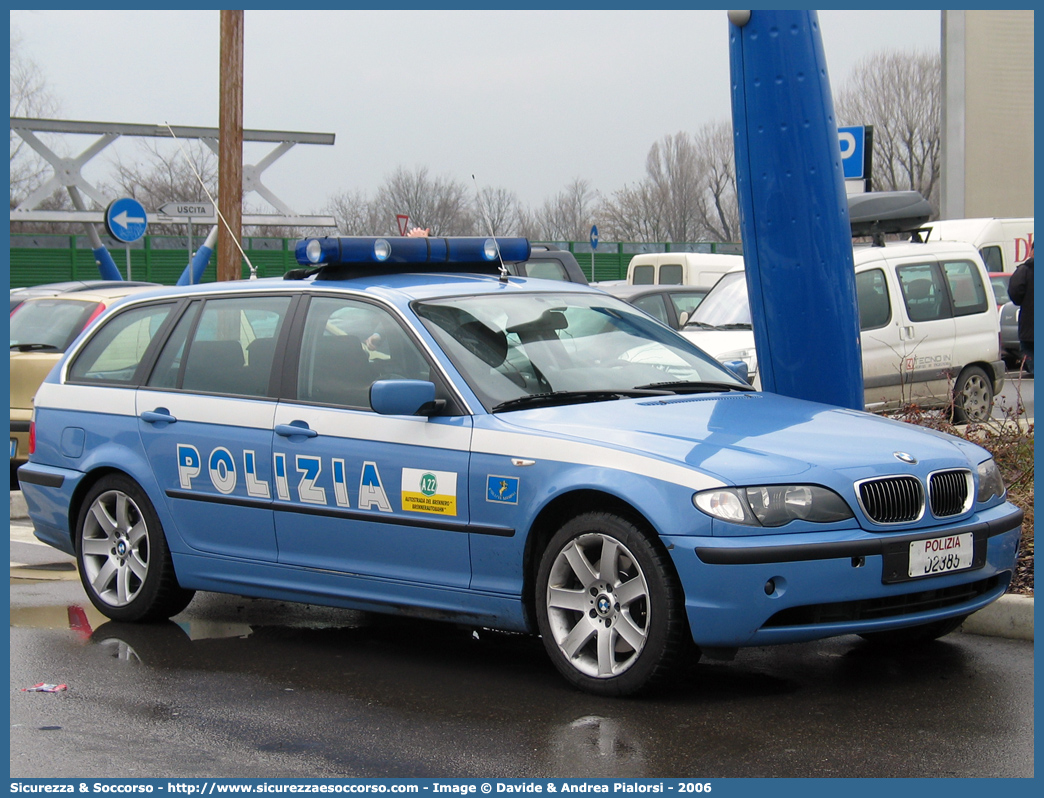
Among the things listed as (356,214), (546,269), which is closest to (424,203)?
(356,214)

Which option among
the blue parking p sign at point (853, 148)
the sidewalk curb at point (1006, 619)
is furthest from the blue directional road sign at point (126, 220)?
the sidewalk curb at point (1006, 619)

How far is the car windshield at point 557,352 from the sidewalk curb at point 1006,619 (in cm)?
145

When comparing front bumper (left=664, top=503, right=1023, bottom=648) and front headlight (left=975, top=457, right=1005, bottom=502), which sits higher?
front headlight (left=975, top=457, right=1005, bottom=502)

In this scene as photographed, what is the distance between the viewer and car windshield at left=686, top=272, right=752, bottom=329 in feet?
42.7

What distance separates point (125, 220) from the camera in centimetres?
1673

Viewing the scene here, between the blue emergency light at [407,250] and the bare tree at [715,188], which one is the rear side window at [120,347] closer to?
the blue emergency light at [407,250]

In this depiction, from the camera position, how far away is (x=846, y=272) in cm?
734

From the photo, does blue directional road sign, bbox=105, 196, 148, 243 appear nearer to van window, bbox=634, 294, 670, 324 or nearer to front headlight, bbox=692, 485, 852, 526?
van window, bbox=634, 294, 670, 324

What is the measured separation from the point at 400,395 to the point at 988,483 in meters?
2.37

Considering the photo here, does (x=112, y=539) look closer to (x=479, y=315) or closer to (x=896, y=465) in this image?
(x=479, y=315)

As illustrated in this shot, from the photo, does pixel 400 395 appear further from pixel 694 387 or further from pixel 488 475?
pixel 694 387

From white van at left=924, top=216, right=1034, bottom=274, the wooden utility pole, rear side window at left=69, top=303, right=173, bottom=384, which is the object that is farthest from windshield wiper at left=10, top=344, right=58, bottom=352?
white van at left=924, top=216, right=1034, bottom=274

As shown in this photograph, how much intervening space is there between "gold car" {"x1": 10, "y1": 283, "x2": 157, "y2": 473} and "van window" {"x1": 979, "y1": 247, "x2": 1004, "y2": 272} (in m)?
17.1

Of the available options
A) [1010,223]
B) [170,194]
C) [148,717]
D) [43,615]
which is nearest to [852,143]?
[43,615]
